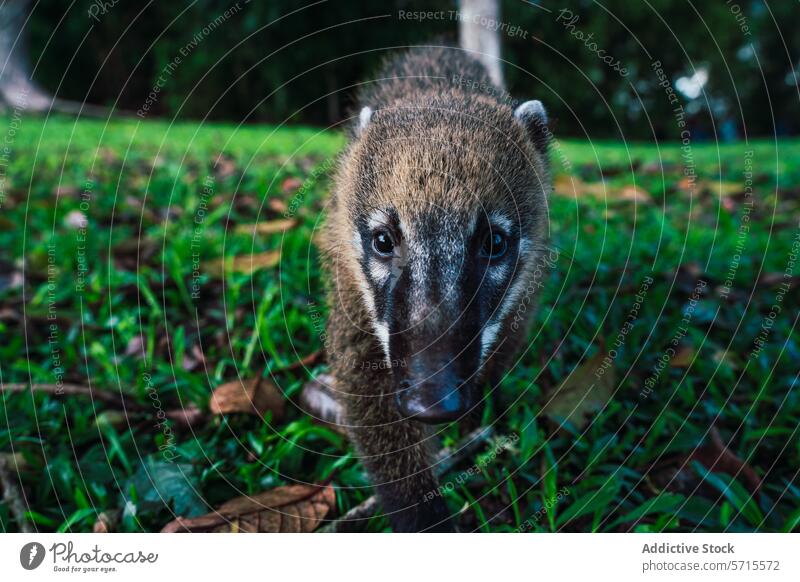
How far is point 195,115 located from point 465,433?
13846mm

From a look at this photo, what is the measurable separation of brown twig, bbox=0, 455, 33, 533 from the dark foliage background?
5.15 meters

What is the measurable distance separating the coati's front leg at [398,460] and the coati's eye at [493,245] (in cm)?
71

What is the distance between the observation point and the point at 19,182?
512cm

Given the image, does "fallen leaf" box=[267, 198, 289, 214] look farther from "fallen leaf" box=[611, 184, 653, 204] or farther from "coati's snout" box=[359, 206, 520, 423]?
"fallen leaf" box=[611, 184, 653, 204]

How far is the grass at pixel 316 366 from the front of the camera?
89.0 inches

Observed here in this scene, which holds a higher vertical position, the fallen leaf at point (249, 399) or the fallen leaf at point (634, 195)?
the fallen leaf at point (634, 195)

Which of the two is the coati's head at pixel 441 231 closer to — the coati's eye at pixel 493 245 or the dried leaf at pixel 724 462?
the coati's eye at pixel 493 245

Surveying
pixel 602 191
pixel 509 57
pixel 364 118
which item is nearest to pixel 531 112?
pixel 364 118

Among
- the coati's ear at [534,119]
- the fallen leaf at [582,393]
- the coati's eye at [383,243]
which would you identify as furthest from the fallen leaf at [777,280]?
the coati's eye at [383,243]

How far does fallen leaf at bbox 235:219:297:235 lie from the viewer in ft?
12.9

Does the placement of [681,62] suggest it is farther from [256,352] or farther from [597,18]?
[256,352]
